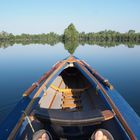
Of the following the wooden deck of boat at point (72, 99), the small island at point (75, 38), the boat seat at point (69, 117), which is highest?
the boat seat at point (69, 117)

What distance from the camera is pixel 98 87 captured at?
662 centimetres

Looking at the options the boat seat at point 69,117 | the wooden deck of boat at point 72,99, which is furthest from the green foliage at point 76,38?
the boat seat at point 69,117

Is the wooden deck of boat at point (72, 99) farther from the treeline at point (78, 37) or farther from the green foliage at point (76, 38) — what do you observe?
the green foliage at point (76, 38)

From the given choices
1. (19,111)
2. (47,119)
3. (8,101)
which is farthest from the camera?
(8,101)

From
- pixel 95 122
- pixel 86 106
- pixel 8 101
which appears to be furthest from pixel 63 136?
pixel 8 101

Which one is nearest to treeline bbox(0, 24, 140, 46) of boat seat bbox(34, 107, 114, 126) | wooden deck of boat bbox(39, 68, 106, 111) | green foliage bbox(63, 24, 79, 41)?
green foliage bbox(63, 24, 79, 41)

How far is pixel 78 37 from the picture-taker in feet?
368

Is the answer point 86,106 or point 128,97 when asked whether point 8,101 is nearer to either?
point 86,106

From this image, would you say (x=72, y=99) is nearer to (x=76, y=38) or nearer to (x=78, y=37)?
(x=76, y=38)

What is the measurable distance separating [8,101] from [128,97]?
5.81 m

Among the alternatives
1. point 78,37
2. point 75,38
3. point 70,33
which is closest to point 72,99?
point 70,33

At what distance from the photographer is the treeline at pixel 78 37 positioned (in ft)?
312

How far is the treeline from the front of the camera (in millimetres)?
95119

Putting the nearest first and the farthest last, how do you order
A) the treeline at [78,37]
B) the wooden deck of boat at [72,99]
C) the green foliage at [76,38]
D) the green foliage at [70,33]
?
the wooden deck of boat at [72,99]
the green foliage at [76,38]
the treeline at [78,37]
the green foliage at [70,33]
